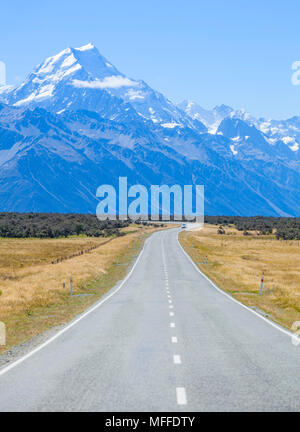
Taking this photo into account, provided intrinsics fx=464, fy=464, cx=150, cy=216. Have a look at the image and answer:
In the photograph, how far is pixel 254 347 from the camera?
13594 mm

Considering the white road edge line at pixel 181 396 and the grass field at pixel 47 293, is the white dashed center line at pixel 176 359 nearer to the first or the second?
the white road edge line at pixel 181 396

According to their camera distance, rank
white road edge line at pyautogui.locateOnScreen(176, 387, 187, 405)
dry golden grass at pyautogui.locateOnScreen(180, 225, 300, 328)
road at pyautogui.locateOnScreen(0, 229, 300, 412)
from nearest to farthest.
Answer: white road edge line at pyautogui.locateOnScreen(176, 387, 187, 405) → road at pyautogui.locateOnScreen(0, 229, 300, 412) → dry golden grass at pyautogui.locateOnScreen(180, 225, 300, 328)

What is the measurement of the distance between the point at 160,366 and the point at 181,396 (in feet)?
7.88

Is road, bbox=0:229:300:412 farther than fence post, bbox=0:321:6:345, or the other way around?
fence post, bbox=0:321:6:345

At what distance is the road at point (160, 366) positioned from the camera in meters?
8.57

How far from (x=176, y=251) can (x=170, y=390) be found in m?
53.7

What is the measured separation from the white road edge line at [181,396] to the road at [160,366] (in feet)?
0.06

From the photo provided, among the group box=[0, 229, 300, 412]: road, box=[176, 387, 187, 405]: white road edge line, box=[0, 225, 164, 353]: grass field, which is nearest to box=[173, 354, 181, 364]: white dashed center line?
box=[0, 229, 300, 412]: road

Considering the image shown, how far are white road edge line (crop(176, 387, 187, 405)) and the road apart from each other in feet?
0.06

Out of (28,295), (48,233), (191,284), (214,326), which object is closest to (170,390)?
(214,326)

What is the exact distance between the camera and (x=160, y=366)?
11.2 metres

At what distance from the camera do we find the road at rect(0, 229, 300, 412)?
28.1ft

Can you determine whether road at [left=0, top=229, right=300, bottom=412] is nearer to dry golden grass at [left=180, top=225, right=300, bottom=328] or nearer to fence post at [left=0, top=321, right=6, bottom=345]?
fence post at [left=0, top=321, right=6, bottom=345]
